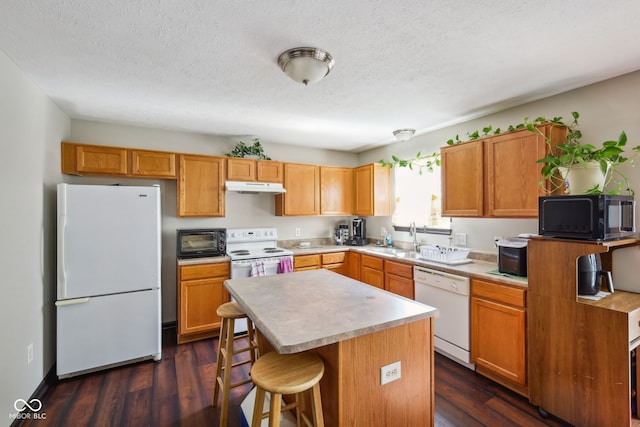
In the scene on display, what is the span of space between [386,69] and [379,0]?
0.71 m

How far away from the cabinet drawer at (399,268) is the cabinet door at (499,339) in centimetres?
73

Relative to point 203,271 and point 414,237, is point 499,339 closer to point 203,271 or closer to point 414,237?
point 414,237

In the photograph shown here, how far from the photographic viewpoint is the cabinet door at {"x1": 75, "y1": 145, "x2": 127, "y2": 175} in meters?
2.94

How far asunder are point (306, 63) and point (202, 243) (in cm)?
257

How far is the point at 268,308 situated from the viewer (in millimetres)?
1582

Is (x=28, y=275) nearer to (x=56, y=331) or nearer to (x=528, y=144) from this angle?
Result: (x=56, y=331)

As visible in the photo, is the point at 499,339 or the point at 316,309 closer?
the point at 316,309

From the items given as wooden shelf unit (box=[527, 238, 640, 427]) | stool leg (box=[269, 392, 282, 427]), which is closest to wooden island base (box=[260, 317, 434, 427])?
stool leg (box=[269, 392, 282, 427])

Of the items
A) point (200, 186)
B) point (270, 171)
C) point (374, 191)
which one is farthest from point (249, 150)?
point (374, 191)

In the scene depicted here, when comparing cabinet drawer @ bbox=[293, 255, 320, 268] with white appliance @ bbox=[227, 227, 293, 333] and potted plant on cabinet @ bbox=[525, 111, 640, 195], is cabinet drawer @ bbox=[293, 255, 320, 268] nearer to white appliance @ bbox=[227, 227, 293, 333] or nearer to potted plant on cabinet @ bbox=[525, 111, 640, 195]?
white appliance @ bbox=[227, 227, 293, 333]

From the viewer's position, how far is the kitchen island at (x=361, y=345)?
131cm

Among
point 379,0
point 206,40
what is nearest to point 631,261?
point 379,0

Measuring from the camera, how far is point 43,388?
2.30 meters

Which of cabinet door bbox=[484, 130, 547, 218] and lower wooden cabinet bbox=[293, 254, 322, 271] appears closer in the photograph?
cabinet door bbox=[484, 130, 547, 218]
